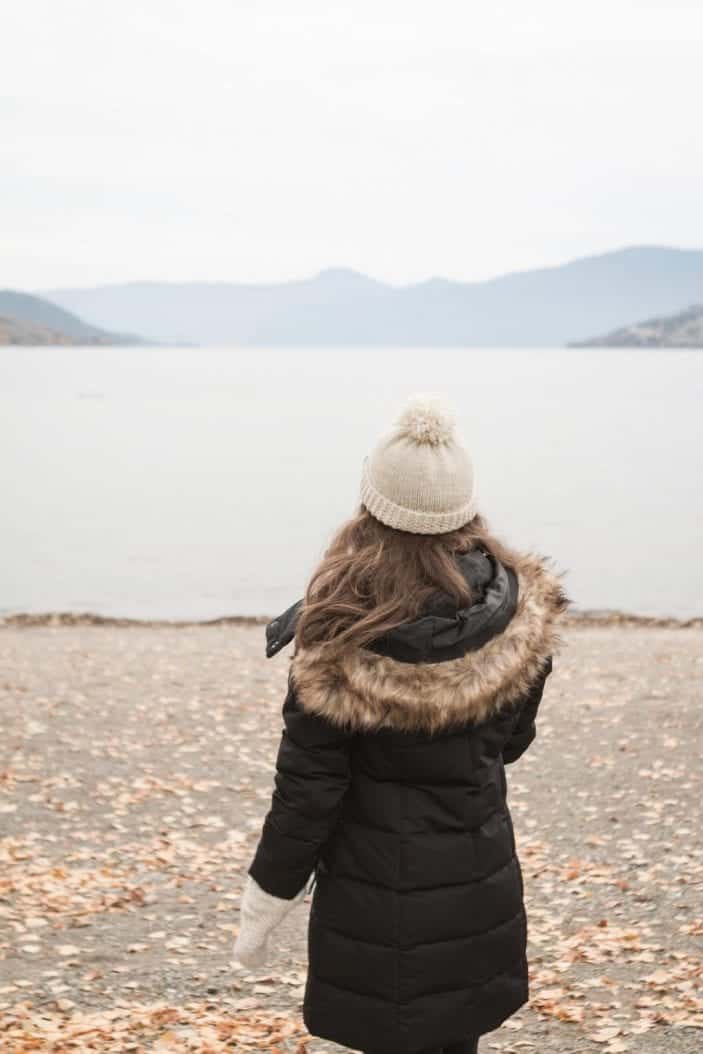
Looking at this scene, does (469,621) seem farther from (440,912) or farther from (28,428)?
(28,428)

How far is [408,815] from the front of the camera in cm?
331

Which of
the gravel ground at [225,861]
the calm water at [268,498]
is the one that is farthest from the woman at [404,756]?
the gravel ground at [225,861]

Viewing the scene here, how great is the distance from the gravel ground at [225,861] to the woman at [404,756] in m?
2.48

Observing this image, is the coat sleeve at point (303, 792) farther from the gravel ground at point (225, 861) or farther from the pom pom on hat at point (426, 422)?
the gravel ground at point (225, 861)

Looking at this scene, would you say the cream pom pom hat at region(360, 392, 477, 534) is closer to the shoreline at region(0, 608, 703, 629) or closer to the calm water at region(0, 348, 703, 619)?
the calm water at region(0, 348, 703, 619)

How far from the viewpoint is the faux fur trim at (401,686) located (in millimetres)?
3209

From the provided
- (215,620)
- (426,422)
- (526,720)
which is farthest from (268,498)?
(426,422)

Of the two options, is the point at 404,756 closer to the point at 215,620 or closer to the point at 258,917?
the point at 258,917

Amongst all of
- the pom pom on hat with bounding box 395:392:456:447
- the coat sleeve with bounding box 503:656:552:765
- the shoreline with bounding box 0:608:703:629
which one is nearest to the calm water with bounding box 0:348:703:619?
the pom pom on hat with bounding box 395:392:456:447

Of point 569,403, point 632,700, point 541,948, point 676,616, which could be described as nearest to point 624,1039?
point 541,948

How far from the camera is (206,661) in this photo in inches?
675

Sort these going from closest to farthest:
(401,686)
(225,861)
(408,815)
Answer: (401,686) → (408,815) → (225,861)

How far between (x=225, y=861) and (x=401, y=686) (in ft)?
19.7

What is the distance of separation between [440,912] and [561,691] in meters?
11.5
